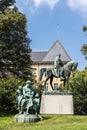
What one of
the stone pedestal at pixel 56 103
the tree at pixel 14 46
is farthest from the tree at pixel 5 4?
the stone pedestal at pixel 56 103

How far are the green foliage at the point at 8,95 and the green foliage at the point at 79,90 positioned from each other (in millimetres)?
6299

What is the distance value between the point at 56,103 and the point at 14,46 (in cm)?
1261

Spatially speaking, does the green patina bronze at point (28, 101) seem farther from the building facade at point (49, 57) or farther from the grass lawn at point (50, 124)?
the building facade at point (49, 57)

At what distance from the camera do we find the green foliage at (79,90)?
38.7 metres

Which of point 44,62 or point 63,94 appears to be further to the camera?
point 44,62

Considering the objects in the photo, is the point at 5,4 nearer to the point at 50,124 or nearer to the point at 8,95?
the point at 8,95

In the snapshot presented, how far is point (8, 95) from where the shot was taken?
35188 millimetres

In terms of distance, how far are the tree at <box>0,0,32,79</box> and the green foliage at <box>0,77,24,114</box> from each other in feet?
8.39

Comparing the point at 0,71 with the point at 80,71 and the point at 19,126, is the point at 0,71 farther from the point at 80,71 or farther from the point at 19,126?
the point at 19,126

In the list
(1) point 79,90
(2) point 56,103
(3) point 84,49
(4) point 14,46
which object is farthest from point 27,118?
(3) point 84,49

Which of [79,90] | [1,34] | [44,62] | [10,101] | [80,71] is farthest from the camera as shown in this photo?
[44,62]

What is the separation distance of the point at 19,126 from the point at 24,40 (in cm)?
2013

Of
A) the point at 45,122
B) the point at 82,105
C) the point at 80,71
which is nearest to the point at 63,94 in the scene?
the point at 45,122

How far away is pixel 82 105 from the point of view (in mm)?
38812
